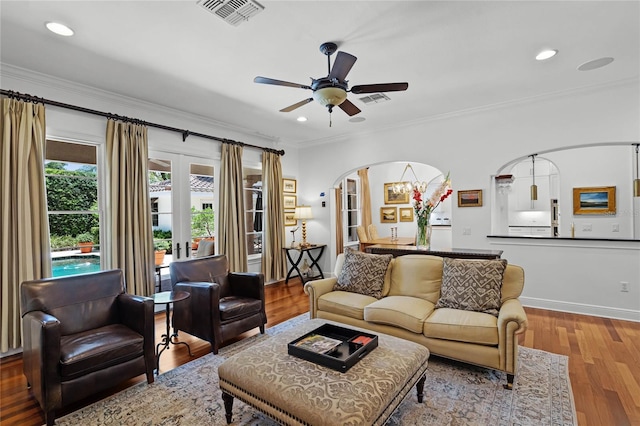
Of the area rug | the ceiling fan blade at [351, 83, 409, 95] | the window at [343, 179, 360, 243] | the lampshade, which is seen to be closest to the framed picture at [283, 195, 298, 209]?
the lampshade

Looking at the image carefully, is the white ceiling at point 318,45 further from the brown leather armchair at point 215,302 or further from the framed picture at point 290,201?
the framed picture at point 290,201

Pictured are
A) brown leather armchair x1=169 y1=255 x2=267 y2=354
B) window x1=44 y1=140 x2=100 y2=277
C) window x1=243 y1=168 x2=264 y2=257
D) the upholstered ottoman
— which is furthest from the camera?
window x1=243 y1=168 x2=264 y2=257

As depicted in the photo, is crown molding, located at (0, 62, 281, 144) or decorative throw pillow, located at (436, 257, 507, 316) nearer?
decorative throw pillow, located at (436, 257, 507, 316)

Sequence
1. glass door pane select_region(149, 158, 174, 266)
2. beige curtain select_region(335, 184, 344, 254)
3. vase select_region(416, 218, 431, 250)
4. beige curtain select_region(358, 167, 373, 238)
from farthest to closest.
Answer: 1. beige curtain select_region(358, 167, 373, 238)
2. beige curtain select_region(335, 184, 344, 254)
3. glass door pane select_region(149, 158, 174, 266)
4. vase select_region(416, 218, 431, 250)

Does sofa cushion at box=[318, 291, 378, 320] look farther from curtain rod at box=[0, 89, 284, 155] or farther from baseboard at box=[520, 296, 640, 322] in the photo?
curtain rod at box=[0, 89, 284, 155]

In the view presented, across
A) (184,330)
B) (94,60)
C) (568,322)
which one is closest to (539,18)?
(568,322)

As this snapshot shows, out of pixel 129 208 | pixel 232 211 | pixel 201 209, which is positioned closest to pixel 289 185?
Result: pixel 232 211

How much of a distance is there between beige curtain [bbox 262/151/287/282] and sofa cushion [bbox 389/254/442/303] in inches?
117

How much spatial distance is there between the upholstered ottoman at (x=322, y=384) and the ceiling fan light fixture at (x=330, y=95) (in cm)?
199

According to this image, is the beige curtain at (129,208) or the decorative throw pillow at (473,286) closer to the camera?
the decorative throw pillow at (473,286)

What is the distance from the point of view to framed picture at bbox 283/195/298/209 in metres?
6.55

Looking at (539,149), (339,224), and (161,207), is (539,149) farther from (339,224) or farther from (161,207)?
(161,207)

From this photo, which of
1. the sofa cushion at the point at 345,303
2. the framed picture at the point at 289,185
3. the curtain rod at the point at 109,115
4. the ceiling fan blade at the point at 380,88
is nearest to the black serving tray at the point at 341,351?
the sofa cushion at the point at 345,303

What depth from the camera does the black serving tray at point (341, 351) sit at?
1883mm
